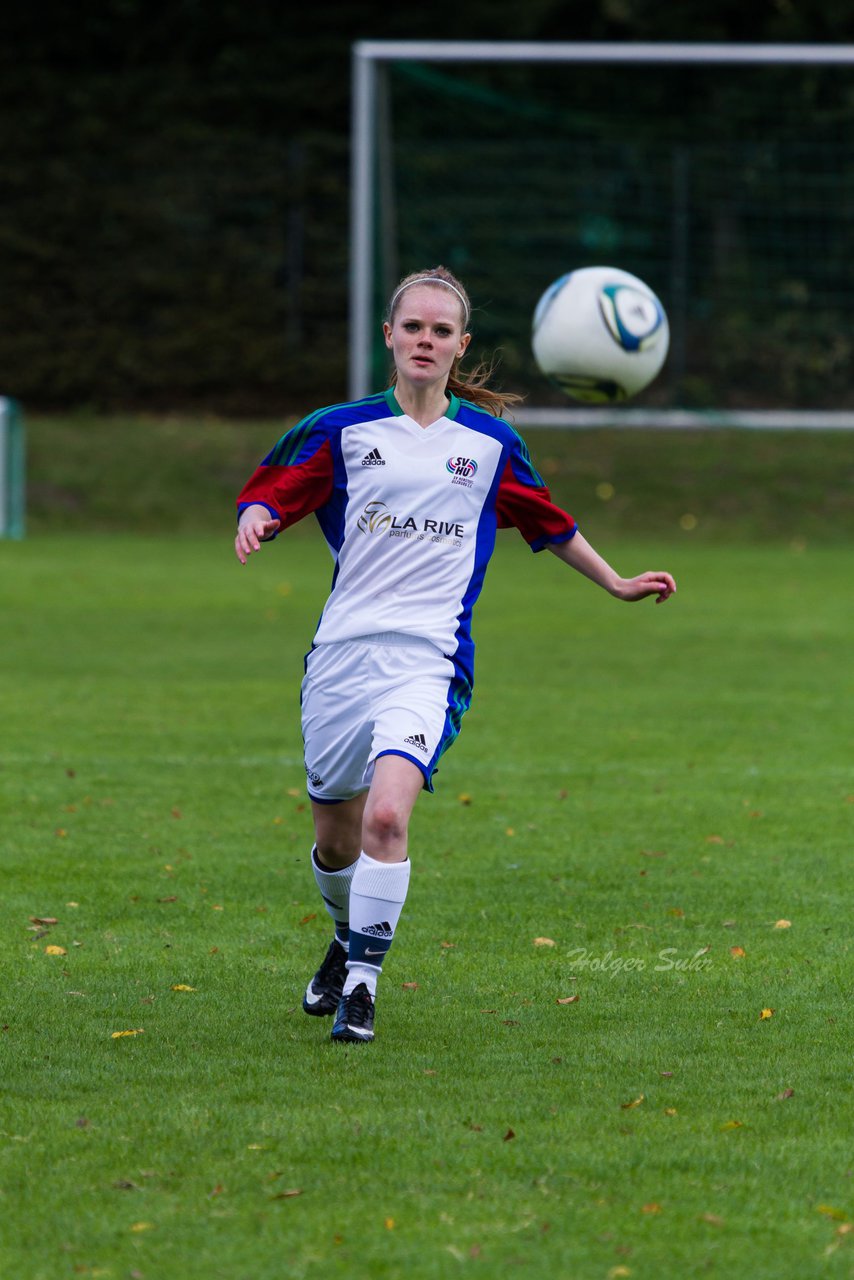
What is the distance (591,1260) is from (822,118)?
24360 millimetres

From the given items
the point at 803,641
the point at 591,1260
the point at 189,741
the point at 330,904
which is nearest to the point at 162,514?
the point at 803,641

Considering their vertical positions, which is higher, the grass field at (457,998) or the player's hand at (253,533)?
the player's hand at (253,533)

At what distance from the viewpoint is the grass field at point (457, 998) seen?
3637 mm

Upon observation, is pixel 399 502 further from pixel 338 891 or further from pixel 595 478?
pixel 595 478

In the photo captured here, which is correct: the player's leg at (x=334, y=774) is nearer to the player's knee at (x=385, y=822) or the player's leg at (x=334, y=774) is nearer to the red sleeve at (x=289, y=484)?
the player's knee at (x=385, y=822)

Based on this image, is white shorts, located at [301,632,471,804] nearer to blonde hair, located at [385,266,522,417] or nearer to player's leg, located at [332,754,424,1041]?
player's leg, located at [332,754,424,1041]

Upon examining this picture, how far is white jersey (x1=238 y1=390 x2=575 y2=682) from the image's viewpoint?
16.5 feet

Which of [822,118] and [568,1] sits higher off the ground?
[568,1]

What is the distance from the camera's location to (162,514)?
23625 mm

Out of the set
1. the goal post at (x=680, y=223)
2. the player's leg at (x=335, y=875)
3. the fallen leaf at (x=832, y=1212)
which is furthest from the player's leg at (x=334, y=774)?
the goal post at (x=680, y=223)

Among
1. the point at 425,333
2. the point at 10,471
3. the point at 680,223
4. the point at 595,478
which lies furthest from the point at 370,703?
the point at 680,223

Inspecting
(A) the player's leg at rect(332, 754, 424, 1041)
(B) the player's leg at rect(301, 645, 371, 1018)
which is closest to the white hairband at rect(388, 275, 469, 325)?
(B) the player's leg at rect(301, 645, 371, 1018)

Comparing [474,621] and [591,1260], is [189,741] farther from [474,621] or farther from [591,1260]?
[591,1260]

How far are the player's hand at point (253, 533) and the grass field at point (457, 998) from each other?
1.30 meters
